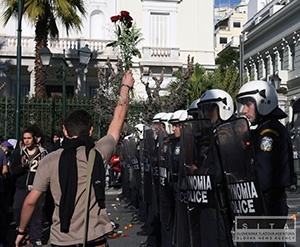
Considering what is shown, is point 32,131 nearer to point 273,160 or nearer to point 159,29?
point 273,160

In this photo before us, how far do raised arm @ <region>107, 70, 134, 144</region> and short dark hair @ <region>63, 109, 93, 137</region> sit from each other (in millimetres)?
395

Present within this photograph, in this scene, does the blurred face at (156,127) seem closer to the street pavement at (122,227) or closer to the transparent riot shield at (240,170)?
the street pavement at (122,227)

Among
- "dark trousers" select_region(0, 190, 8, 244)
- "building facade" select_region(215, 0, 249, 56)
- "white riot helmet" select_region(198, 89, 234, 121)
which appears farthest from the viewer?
"building facade" select_region(215, 0, 249, 56)

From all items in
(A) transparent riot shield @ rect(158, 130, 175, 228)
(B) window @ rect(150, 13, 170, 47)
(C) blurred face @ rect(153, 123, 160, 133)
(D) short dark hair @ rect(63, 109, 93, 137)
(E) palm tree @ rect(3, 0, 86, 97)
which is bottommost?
(A) transparent riot shield @ rect(158, 130, 175, 228)

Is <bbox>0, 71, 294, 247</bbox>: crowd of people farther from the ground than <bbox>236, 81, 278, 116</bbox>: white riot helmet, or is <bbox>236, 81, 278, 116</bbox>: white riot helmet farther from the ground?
<bbox>236, 81, 278, 116</bbox>: white riot helmet

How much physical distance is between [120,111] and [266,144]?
1.21 metres

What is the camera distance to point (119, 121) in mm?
4500

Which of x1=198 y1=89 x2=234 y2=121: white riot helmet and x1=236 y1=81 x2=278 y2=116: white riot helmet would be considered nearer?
x1=236 y1=81 x2=278 y2=116: white riot helmet

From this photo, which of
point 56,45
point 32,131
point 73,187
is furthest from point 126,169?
point 56,45

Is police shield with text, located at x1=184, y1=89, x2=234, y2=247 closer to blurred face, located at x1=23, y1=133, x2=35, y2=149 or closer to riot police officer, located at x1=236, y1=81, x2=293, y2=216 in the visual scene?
riot police officer, located at x1=236, y1=81, x2=293, y2=216

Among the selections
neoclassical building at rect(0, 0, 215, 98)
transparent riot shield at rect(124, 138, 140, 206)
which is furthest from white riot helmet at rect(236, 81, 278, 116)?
neoclassical building at rect(0, 0, 215, 98)

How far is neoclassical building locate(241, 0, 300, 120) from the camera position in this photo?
33.6 m

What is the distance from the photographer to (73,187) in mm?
3879

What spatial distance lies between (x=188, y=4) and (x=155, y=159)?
2609 centimetres
